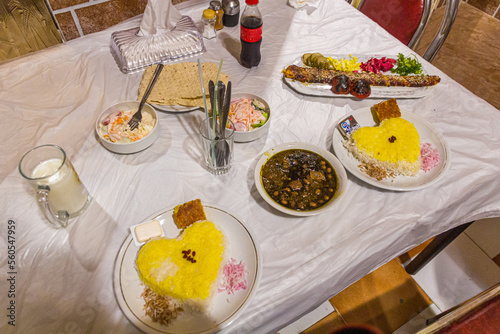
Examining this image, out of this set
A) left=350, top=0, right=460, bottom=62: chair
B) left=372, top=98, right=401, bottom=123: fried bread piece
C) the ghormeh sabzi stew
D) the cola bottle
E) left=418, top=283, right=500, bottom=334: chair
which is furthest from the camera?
left=350, top=0, right=460, bottom=62: chair

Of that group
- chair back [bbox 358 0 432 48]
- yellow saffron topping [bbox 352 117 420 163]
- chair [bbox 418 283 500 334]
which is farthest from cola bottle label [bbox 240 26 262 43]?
chair [bbox 418 283 500 334]

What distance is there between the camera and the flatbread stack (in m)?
1.26

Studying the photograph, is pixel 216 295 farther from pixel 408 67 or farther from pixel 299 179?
pixel 408 67

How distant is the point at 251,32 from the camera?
1359mm

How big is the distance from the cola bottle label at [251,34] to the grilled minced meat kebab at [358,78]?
19 centimetres

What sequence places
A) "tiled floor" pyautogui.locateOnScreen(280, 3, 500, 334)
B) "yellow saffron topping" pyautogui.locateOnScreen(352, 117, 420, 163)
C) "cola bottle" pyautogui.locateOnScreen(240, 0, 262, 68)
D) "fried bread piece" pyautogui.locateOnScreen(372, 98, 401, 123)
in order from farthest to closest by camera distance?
"tiled floor" pyautogui.locateOnScreen(280, 3, 500, 334), "cola bottle" pyautogui.locateOnScreen(240, 0, 262, 68), "fried bread piece" pyautogui.locateOnScreen(372, 98, 401, 123), "yellow saffron topping" pyautogui.locateOnScreen(352, 117, 420, 163)

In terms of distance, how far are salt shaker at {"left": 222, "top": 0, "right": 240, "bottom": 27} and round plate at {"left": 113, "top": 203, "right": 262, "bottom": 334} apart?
114 cm

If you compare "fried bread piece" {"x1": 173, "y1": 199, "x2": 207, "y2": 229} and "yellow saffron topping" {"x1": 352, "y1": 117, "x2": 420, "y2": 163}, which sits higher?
"yellow saffron topping" {"x1": 352, "y1": 117, "x2": 420, "y2": 163}

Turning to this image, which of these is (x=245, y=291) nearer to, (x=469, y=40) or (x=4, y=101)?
(x=4, y=101)

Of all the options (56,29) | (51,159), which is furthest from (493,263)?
(56,29)

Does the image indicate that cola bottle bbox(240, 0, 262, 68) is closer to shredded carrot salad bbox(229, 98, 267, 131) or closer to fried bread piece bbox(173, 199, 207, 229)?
shredded carrot salad bbox(229, 98, 267, 131)

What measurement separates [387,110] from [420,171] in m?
0.27

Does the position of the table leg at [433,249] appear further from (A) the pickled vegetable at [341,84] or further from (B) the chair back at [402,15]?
(B) the chair back at [402,15]

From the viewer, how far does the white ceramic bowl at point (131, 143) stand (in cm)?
110
